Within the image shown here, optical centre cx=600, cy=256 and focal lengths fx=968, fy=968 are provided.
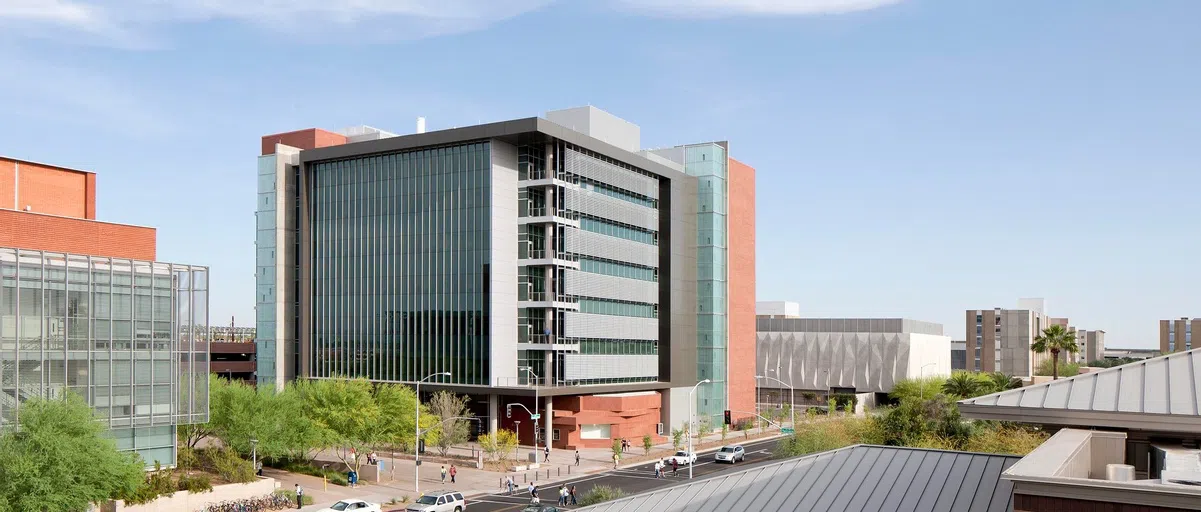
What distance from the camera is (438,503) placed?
175 feet

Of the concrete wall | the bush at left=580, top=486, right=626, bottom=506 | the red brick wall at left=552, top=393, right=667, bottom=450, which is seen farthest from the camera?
the red brick wall at left=552, top=393, right=667, bottom=450

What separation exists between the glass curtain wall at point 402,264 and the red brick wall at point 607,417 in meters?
8.91

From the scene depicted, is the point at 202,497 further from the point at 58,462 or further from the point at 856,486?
the point at 856,486

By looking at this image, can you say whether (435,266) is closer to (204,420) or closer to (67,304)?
(204,420)

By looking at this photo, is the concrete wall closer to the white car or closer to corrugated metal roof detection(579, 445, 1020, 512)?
the white car

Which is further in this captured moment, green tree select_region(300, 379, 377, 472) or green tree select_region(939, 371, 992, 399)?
green tree select_region(939, 371, 992, 399)

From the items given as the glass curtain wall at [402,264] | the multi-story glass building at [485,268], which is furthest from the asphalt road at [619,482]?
the glass curtain wall at [402,264]

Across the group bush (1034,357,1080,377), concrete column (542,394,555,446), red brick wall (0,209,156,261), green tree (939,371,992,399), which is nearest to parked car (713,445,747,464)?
concrete column (542,394,555,446)

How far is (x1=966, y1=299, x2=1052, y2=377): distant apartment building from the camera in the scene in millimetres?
169875

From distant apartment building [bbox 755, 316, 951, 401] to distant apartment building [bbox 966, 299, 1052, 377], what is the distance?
88.0ft

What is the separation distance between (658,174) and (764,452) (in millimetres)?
30102

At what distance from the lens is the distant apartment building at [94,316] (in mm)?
47969

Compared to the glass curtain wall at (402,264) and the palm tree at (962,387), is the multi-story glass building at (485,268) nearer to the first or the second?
the glass curtain wall at (402,264)

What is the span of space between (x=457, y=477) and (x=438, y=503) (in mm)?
15531
